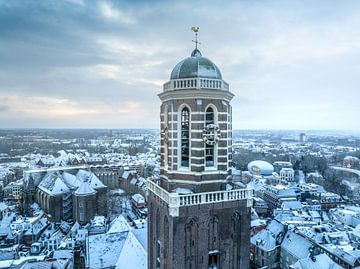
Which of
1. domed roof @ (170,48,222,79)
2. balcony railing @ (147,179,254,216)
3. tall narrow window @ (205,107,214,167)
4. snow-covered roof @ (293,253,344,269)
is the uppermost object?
domed roof @ (170,48,222,79)

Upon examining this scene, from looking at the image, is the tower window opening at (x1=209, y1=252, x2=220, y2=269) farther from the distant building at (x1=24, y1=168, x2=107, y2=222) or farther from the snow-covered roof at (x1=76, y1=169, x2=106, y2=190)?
the snow-covered roof at (x1=76, y1=169, x2=106, y2=190)

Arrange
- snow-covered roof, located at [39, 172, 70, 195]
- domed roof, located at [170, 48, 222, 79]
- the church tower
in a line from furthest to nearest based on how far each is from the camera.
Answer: snow-covered roof, located at [39, 172, 70, 195]
domed roof, located at [170, 48, 222, 79]
the church tower

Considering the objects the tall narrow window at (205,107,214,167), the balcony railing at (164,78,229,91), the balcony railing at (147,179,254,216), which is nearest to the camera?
the balcony railing at (147,179,254,216)

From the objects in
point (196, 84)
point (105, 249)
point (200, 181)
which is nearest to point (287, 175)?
point (105, 249)

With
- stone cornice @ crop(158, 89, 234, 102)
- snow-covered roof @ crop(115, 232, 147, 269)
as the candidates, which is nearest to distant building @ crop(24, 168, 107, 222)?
snow-covered roof @ crop(115, 232, 147, 269)

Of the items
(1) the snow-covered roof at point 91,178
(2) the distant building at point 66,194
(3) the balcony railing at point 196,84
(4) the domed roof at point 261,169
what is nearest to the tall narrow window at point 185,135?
(3) the balcony railing at point 196,84

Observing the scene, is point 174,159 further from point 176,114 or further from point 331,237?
point 331,237

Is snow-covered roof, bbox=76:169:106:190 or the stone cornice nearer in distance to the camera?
the stone cornice

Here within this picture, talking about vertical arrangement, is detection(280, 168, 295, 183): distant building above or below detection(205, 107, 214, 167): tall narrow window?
below

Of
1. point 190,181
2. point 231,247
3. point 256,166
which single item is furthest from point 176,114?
point 256,166
